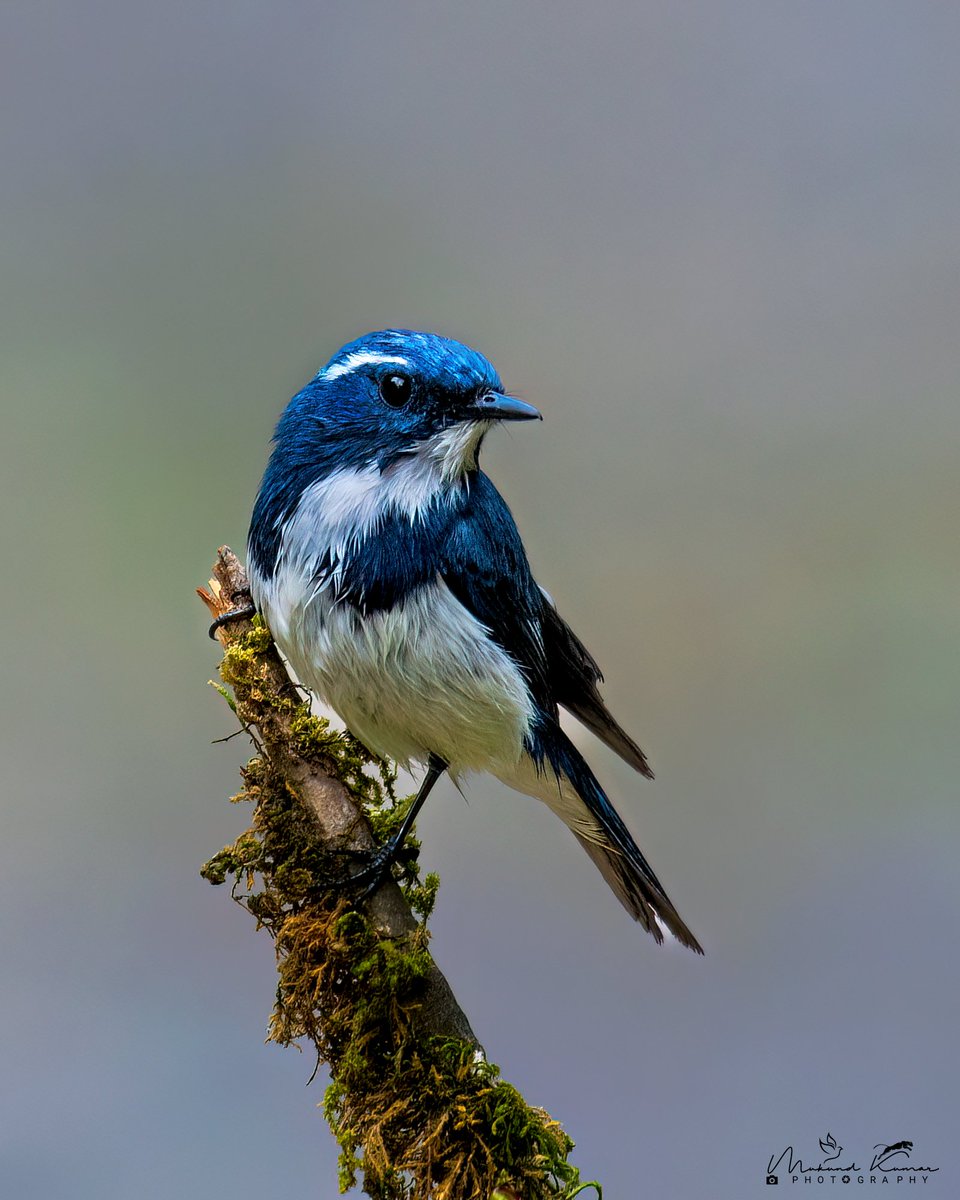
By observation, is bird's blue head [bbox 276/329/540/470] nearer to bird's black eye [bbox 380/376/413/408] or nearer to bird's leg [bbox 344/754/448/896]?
bird's black eye [bbox 380/376/413/408]

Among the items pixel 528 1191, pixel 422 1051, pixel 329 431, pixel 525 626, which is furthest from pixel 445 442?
pixel 528 1191

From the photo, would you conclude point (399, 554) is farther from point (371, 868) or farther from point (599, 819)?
point (599, 819)

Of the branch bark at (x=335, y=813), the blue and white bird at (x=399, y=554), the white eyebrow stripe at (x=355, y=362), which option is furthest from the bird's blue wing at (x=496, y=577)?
the branch bark at (x=335, y=813)

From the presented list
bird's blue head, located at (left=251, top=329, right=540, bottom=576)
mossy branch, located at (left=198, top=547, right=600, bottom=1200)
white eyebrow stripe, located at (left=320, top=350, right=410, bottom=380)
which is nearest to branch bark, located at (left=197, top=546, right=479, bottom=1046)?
mossy branch, located at (left=198, top=547, right=600, bottom=1200)

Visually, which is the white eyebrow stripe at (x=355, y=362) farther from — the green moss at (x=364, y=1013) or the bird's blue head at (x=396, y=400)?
the green moss at (x=364, y=1013)

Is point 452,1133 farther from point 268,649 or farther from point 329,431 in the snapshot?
point 329,431

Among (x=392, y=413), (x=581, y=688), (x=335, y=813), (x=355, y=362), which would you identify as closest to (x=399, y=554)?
(x=392, y=413)
